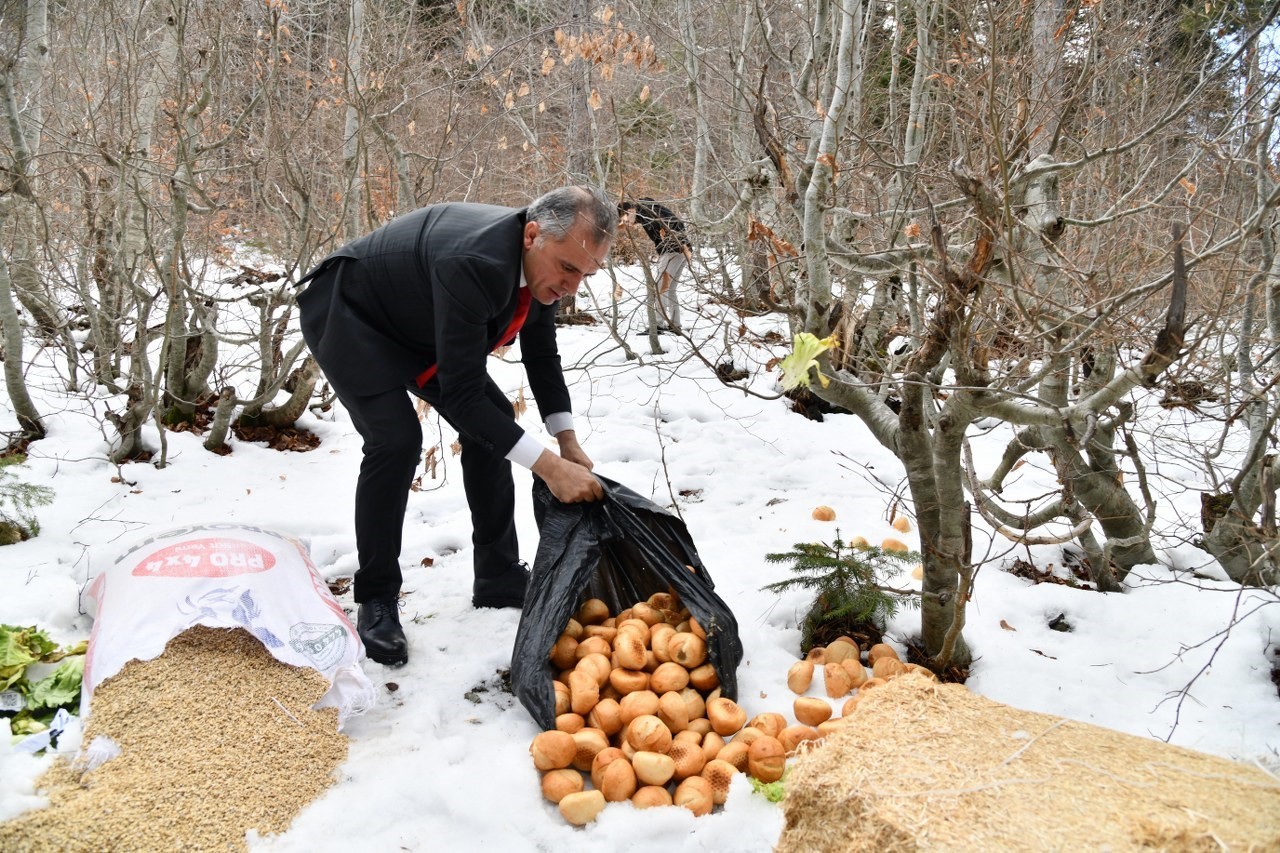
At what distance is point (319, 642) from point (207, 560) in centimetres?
44

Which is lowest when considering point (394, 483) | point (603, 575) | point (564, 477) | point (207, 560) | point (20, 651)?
point (20, 651)

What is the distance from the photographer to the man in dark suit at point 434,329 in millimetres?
2373

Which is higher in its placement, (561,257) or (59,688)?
(561,257)

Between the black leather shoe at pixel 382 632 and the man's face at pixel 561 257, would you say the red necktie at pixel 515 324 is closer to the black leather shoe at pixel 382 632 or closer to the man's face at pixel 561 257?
the man's face at pixel 561 257

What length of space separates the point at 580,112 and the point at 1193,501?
Result: 5.53m

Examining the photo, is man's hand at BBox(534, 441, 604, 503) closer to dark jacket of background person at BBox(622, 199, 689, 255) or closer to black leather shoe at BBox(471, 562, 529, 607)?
black leather shoe at BBox(471, 562, 529, 607)

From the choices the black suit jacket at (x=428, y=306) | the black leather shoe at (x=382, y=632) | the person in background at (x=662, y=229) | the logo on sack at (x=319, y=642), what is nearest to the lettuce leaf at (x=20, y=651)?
the logo on sack at (x=319, y=642)

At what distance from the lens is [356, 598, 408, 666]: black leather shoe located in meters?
2.67

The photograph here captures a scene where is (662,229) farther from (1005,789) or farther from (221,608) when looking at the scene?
(1005,789)

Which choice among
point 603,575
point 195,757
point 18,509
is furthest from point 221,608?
point 18,509

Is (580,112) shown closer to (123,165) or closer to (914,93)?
(914,93)

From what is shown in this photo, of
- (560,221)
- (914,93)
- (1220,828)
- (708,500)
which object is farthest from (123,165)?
(1220,828)

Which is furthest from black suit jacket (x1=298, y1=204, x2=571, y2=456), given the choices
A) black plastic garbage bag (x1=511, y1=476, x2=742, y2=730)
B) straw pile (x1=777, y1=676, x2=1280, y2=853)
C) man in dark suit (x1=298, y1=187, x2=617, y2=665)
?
straw pile (x1=777, y1=676, x2=1280, y2=853)

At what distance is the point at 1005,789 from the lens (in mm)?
1361
